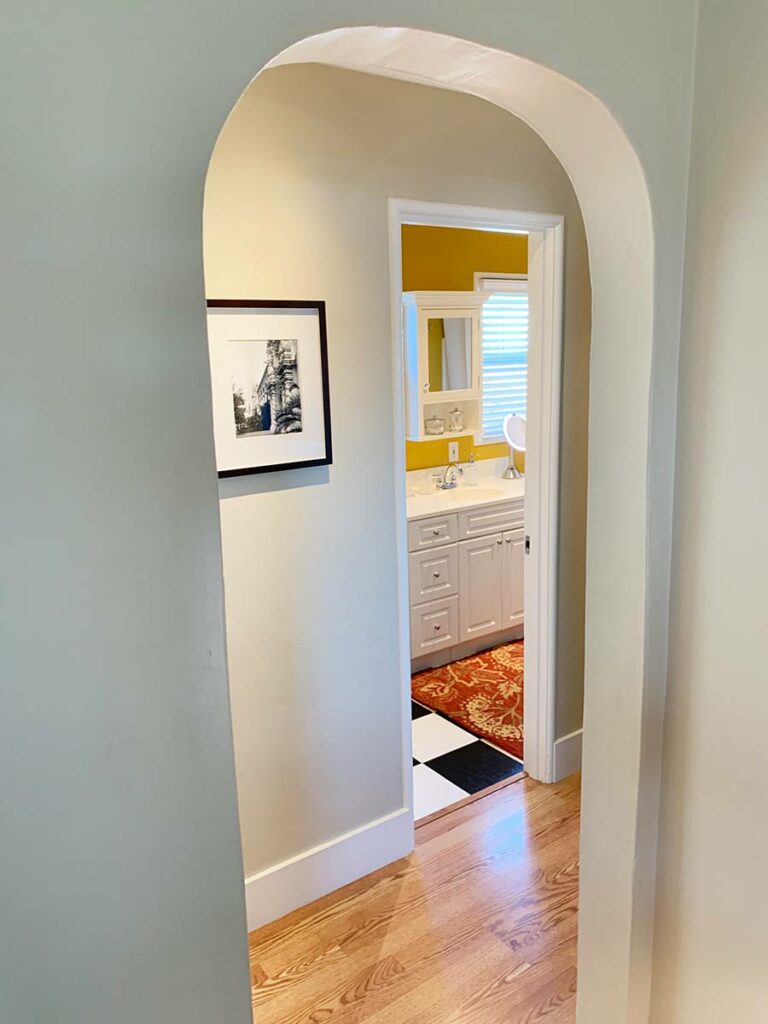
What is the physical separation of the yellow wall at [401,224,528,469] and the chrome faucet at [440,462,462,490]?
0.06 m

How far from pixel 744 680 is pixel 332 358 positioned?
134cm

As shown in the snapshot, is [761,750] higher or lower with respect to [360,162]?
lower

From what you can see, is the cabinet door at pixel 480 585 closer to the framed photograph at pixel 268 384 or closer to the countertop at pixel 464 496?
the countertop at pixel 464 496

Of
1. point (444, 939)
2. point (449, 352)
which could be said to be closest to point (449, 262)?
point (449, 352)

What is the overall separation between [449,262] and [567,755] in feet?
8.54

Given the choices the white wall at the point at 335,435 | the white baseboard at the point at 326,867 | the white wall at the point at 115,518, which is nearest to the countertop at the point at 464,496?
the white wall at the point at 335,435

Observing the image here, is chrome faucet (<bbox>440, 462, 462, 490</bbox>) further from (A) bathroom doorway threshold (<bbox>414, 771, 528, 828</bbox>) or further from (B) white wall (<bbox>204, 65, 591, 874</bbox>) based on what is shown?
(B) white wall (<bbox>204, 65, 591, 874</bbox>)

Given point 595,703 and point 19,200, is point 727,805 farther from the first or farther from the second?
point 19,200

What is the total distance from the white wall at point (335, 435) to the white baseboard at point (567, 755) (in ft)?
2.48

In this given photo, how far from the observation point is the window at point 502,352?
4.33 m

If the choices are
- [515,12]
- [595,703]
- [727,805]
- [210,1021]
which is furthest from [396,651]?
[515,12]

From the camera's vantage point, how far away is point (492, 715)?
135 inches

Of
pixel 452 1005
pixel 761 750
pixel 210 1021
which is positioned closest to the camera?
pixel 210 1021

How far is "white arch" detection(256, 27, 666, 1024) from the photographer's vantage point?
123 centimetres
